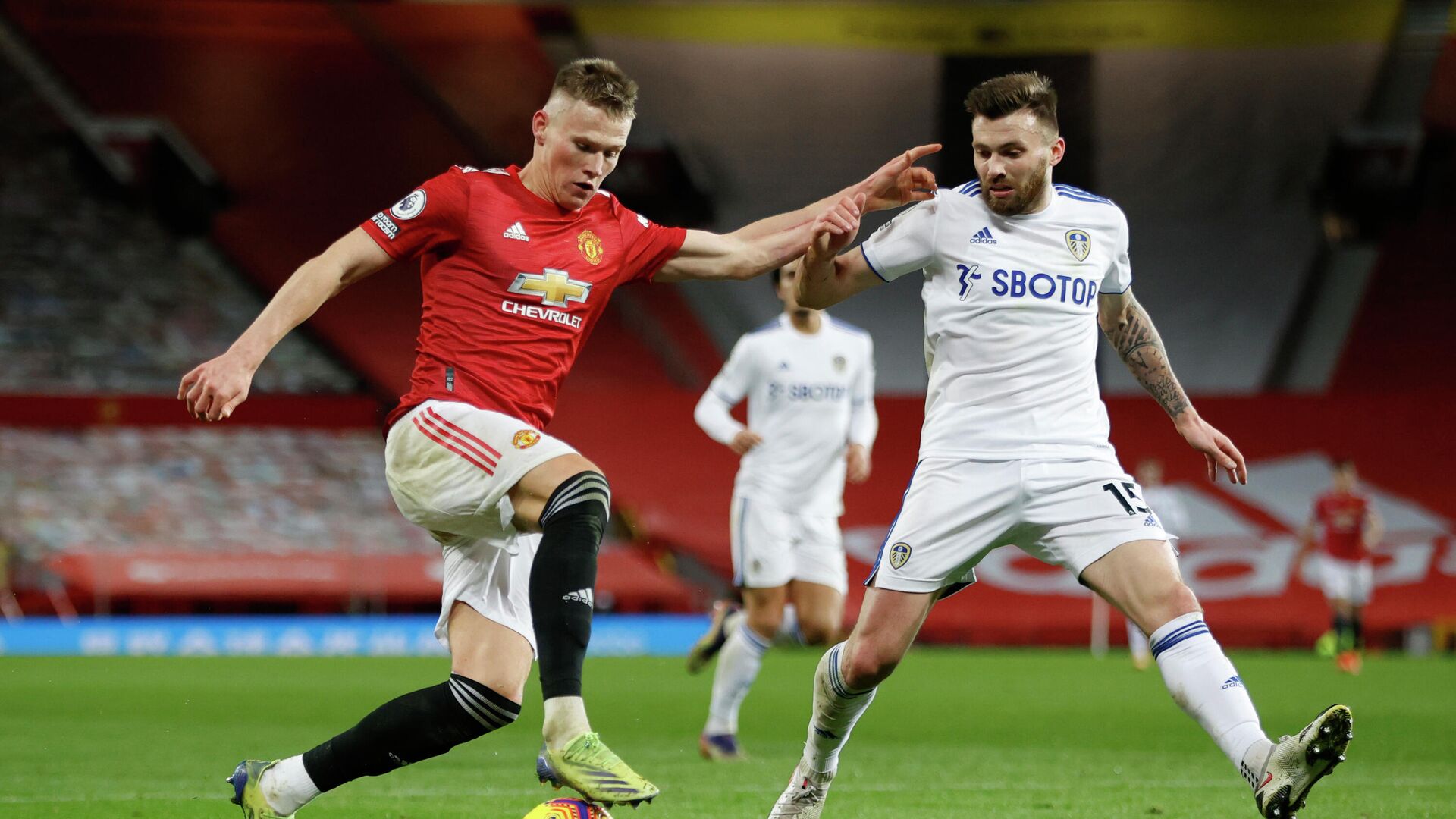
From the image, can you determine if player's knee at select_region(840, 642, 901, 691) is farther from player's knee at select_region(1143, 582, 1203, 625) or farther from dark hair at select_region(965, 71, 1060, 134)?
dark hair at select_region(965, 71, 1060, 134)

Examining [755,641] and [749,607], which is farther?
[749,607]

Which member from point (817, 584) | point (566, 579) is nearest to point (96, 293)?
point (817, 584)

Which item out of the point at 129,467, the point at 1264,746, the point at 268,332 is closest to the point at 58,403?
the point at 129,467

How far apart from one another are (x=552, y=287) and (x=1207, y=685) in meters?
2.27

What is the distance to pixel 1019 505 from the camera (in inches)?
189

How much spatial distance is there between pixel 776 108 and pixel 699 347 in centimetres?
397

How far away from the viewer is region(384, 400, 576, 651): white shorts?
4.36 meters

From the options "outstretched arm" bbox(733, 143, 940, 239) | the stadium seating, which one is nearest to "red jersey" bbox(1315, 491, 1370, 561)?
"outstretched arm" bbox(733, 143, 940, 239)

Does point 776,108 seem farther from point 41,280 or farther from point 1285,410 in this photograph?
point 41,280

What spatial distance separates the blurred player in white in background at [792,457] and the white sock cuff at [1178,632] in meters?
4.04

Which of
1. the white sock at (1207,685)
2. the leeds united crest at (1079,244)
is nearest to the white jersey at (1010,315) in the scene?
the leeds united crest at (1079,244)

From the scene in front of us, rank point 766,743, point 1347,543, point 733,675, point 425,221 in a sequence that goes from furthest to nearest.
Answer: point 1347,543 → point 766,743 → point 733,675 → point 425,221

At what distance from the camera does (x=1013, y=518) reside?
15.8ft

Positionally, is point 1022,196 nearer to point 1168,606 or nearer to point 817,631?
point 1168,606
